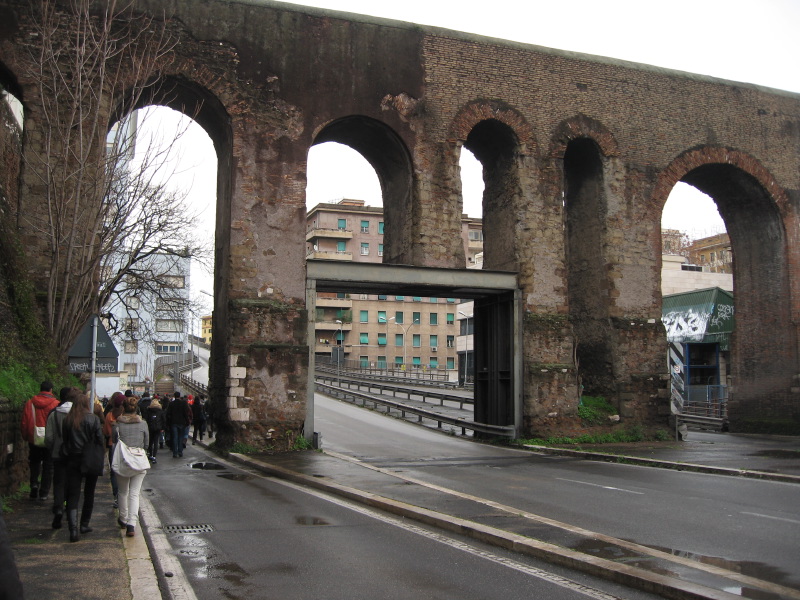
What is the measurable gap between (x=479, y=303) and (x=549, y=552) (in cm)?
1655

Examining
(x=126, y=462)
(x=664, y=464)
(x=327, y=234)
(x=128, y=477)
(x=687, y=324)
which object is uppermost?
(x=327, y=234)

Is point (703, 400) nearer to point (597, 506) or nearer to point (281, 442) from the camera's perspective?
point (281, 442)

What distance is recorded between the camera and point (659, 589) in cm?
608

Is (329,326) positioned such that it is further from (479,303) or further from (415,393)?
(479,303)

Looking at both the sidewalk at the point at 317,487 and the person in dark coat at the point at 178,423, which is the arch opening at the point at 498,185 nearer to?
the sidewalk at the point at 317,487

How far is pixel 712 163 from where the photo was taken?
81.1 feet

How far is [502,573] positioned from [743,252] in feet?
76.6

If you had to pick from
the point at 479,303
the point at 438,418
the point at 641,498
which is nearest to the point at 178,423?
the point at 479,303

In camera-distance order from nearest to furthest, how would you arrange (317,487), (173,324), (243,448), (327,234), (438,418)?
(317,487) < (243,448) < (438,418) < (173,324) < (327,234)

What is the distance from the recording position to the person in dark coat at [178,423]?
19.3 metres

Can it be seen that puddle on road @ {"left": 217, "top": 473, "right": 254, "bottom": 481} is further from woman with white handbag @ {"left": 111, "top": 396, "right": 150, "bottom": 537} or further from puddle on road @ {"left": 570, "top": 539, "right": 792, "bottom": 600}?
puddle on road @ {"left": 570, "top": 539, "right": 792, "bottom": 600}

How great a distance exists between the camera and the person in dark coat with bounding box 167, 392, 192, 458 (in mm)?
19344

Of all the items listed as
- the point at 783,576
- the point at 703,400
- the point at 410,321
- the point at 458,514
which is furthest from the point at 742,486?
the point at 410,321

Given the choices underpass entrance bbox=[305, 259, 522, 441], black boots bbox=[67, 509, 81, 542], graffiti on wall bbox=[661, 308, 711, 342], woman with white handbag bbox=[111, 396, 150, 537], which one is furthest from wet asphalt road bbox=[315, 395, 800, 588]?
graffiti on wall bbox=[661, 308, 711, 342]
